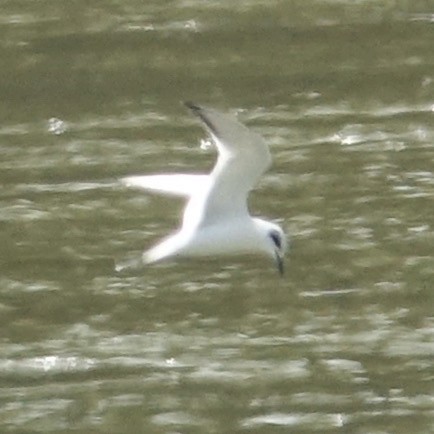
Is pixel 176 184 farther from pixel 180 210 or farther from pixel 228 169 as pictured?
pixel 180 210

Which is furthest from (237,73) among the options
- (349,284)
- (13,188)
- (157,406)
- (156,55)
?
(157,406)

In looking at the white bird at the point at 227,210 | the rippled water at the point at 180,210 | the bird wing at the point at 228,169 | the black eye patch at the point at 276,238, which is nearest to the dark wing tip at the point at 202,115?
the bird wing at the point at 228,169

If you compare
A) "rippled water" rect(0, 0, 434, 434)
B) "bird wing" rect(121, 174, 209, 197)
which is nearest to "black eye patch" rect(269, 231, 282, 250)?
"bird wing" rect(121, 174, 209, 197)

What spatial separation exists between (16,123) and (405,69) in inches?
153

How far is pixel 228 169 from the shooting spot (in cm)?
1040

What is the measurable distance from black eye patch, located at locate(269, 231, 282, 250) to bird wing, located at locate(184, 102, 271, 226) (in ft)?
1.17

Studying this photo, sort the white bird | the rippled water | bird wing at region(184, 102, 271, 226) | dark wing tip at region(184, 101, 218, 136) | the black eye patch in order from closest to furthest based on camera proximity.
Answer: dark wing tip at region(184, 101, 218, 136)
bird wing at region(184, 102, 271, 226)
the white bird
the black eye patch
the rippled water

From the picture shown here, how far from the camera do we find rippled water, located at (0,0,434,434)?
12172 mm

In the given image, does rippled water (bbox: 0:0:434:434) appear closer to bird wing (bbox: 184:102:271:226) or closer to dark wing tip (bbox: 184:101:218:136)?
bird wing (bbox: 184:102:271:226)

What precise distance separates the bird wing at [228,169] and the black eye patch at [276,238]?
36 centimetres

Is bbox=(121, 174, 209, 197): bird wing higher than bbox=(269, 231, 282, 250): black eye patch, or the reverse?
bbox=(121, 174, 209, 197): bird wing

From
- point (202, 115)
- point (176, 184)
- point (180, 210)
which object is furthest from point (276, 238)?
point (180, 210)

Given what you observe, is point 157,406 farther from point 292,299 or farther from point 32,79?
point 32,79

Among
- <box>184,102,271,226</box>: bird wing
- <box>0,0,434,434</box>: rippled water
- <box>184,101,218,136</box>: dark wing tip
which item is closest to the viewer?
<box>184,101,218,136</box>: dark wing tip
